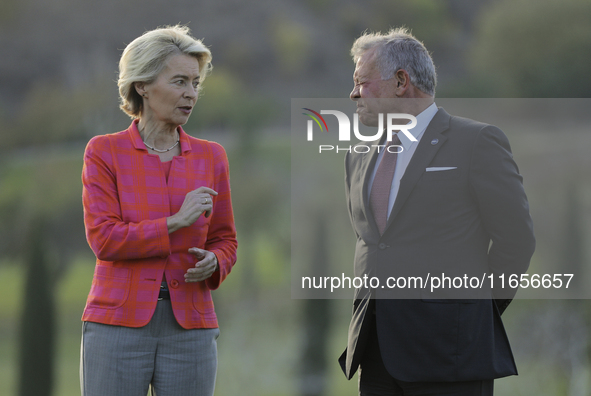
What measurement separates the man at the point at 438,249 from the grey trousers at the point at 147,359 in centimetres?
47

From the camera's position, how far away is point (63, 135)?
4.30m

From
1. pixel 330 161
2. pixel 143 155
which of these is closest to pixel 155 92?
pixel 143 155

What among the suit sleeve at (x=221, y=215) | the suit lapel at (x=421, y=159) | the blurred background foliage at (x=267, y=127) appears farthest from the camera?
the blurred background foliage at (x=267, y=127)

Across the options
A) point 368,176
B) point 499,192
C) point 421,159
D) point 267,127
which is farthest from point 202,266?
point 267,127

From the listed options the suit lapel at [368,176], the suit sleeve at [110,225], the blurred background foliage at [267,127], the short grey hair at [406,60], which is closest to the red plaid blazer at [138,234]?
the suit sleeve at [110,225]

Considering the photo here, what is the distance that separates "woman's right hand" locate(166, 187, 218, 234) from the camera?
5.09 feet

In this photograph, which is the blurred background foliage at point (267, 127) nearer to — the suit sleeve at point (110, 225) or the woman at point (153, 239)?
the woman at point (153, 239)

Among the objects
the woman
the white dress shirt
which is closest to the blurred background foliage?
the white dress shirt

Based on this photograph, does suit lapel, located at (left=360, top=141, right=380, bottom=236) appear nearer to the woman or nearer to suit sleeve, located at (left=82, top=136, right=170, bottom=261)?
the woman

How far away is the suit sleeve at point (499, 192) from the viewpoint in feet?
5.27

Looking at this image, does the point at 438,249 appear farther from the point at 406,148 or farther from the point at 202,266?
the point at 202,266

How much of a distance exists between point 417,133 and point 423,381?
75 centimetres

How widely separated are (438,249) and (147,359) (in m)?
0.89

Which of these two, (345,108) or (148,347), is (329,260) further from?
(148,347)
